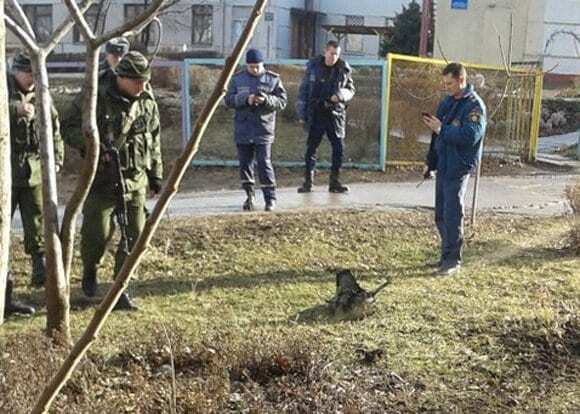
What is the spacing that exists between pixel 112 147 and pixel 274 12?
35751 millimetres

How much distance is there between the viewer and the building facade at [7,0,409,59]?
39.2m

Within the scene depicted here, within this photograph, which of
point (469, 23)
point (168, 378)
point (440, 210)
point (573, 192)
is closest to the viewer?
point (168, 378)

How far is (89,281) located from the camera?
632 cm

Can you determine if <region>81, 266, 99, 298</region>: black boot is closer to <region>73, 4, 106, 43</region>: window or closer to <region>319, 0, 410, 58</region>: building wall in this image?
<region>73, 4, 106, 43</region>: window

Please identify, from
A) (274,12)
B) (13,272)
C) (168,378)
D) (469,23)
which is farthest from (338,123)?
(274,12)

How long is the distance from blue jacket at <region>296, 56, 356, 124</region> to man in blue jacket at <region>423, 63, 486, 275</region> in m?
2.67

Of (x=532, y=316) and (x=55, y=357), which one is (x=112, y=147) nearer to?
(x=55, y=357)

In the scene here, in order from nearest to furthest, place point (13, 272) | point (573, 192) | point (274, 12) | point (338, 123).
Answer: point (13, 272) → point (573, 192) → point (338, 123) → point (274, 12)

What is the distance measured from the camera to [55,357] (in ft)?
13.3

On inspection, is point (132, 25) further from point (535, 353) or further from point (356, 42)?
point (356, 42)

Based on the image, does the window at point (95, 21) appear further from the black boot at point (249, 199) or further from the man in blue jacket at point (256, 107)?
the black boot at point (249, 199)

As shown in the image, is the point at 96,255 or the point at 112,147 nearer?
the point at 112,147

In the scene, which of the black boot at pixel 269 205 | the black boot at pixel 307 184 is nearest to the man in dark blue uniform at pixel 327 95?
the black boot at pixel 307 184

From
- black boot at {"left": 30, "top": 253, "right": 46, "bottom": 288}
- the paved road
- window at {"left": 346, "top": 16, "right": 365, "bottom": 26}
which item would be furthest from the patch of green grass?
window at {"left": 346, "top": 16, "right": 365, "bottom": 26}
